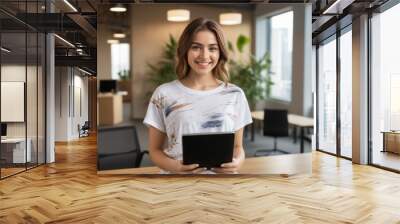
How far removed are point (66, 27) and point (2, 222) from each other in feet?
13.2

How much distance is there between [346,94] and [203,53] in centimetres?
351

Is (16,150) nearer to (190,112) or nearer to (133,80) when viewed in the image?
(133,80)

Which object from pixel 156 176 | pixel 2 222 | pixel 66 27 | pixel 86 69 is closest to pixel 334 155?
pixel 156 176

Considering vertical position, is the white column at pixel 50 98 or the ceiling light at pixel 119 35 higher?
the ceiling light at pixel 119 35

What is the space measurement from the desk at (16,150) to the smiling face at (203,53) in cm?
289

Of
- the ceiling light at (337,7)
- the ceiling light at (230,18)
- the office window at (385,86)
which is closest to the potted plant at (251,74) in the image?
the ceiling light at (230,18)

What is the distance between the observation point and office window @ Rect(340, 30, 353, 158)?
7871 millimetres

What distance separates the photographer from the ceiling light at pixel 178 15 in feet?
20.2

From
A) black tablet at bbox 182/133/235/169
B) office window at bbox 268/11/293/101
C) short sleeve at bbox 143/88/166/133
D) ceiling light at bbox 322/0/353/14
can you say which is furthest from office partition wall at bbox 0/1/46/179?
ceiling light at bbox 322/0/353/14

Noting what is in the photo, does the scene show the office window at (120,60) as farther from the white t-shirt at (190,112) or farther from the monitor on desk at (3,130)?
the monitor on desk at (3,130)

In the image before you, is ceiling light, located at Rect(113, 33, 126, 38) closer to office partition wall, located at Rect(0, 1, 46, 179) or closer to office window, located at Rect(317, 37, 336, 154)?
office partition wall, located at Rect(0, 1, 46, 179)

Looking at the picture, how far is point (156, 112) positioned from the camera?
6047 mm

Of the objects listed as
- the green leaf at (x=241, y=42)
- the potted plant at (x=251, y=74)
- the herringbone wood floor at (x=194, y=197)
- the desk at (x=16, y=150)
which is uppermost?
the green leaf at (x=241, y=42)

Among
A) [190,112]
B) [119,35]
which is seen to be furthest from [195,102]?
[119,35]
